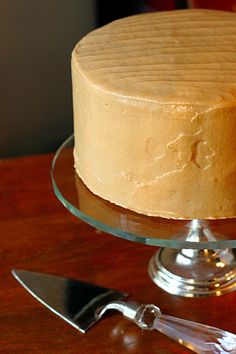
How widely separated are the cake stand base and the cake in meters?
0.16

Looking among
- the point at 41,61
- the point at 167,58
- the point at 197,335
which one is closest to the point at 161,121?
the point at 167,58

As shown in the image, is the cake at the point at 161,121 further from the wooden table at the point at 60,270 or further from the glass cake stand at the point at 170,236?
the wooden table at the point at 60,270

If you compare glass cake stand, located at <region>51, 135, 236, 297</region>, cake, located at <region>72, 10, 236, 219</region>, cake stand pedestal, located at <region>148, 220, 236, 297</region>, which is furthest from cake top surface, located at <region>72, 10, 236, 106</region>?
cake stand pedestal, located at <region>148, 220, 236, 297</region>

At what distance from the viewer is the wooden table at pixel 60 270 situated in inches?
35.8

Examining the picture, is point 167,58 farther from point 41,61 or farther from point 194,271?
point 41,61

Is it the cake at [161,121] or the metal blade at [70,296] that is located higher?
the cake at [161,121]

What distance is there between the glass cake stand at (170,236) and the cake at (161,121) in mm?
18

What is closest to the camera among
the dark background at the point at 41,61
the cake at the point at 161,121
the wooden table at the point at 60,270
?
the cake at the point at 161,121

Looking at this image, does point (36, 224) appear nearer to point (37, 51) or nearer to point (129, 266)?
point (129, 266)

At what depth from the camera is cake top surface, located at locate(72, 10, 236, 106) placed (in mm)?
810

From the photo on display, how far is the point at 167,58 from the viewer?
870mm

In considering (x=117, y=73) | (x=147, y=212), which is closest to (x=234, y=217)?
(x=147, y=212)

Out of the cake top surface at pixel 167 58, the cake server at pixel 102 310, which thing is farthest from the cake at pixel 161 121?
the cake server at pixel 102 310

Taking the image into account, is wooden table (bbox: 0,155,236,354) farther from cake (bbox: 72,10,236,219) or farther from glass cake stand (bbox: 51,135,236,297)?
cake (bbox: 72,10,236,219)
